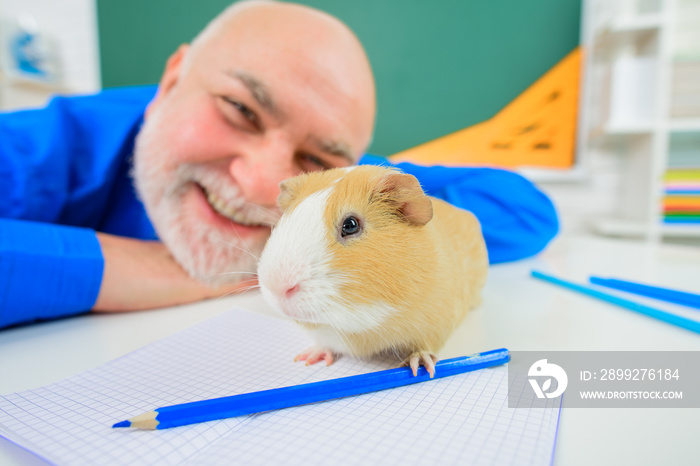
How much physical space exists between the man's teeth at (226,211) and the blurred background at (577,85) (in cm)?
199

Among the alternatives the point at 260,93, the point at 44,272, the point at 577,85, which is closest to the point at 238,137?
the point at 260,93

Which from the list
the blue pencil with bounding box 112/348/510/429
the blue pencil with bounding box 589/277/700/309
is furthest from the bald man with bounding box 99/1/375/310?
the blue pencil with bounding box 589/277/700/309

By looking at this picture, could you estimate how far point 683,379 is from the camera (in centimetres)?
67

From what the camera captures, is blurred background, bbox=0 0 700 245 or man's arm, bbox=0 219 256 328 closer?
man's arm, bbox=0 219 256 328

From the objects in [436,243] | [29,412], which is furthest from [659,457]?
[29,412]

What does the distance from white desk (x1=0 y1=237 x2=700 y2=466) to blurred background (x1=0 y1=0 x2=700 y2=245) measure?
5.50ft

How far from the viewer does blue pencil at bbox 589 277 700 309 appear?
3.53 ft

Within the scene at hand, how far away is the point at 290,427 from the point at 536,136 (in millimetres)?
2991

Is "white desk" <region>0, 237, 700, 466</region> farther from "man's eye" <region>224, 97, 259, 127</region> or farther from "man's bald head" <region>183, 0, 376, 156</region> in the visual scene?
"man's bald head" <region>183, 0, 376, 156</region>

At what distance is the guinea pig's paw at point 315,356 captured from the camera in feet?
2.42

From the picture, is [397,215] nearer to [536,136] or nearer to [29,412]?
[29,412]

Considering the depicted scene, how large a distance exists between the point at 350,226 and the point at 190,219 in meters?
0.94

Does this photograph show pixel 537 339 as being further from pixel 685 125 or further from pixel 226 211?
pixel 685 125

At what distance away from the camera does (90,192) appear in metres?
1.60
